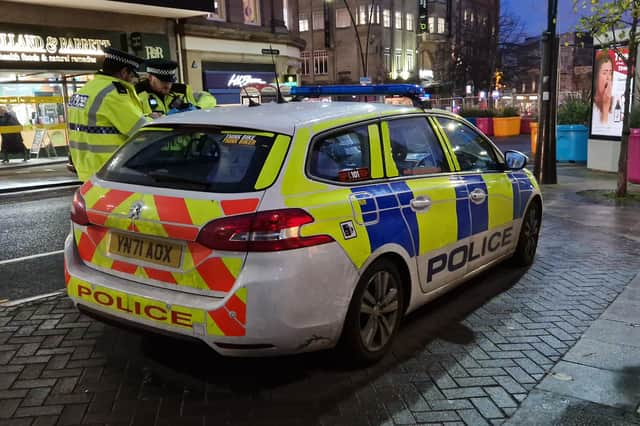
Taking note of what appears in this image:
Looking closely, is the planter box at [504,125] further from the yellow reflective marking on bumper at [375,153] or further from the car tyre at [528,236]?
the yellow reflective marking on bumper at [375,153]

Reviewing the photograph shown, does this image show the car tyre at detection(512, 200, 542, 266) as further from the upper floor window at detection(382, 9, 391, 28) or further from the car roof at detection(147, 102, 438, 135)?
the upper floor window at detection(382, 9, 391, 28)

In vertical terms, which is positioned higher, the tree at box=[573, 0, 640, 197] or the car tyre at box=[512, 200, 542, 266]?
the tree at box=[573, 0, 640, 197]

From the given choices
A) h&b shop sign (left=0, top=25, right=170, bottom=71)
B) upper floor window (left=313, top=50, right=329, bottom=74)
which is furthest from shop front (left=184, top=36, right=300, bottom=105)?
upper floor window (left=313, top=50, right=329, bottom=74)

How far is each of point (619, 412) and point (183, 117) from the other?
3.07 m

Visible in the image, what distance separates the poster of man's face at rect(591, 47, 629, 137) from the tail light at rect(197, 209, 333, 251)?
12265mm

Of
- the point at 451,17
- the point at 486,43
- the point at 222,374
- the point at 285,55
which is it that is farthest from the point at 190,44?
the point at 451,17

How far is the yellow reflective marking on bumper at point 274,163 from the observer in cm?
321

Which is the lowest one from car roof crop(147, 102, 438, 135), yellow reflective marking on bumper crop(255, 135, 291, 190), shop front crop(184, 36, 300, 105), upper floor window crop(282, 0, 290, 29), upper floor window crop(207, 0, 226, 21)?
yellow reflective marking on bumper crop(255, 135, 291, 190)

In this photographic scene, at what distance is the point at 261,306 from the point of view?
3.05m

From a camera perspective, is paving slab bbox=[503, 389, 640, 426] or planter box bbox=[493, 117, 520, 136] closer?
paving slab bbox=[503, 389, 640, 426]

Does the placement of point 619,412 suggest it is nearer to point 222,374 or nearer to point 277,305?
point 277,305

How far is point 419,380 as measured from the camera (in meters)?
3.58

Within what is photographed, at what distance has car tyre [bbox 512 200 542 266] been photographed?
5703mm

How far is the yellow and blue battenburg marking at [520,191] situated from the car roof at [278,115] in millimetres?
1628
